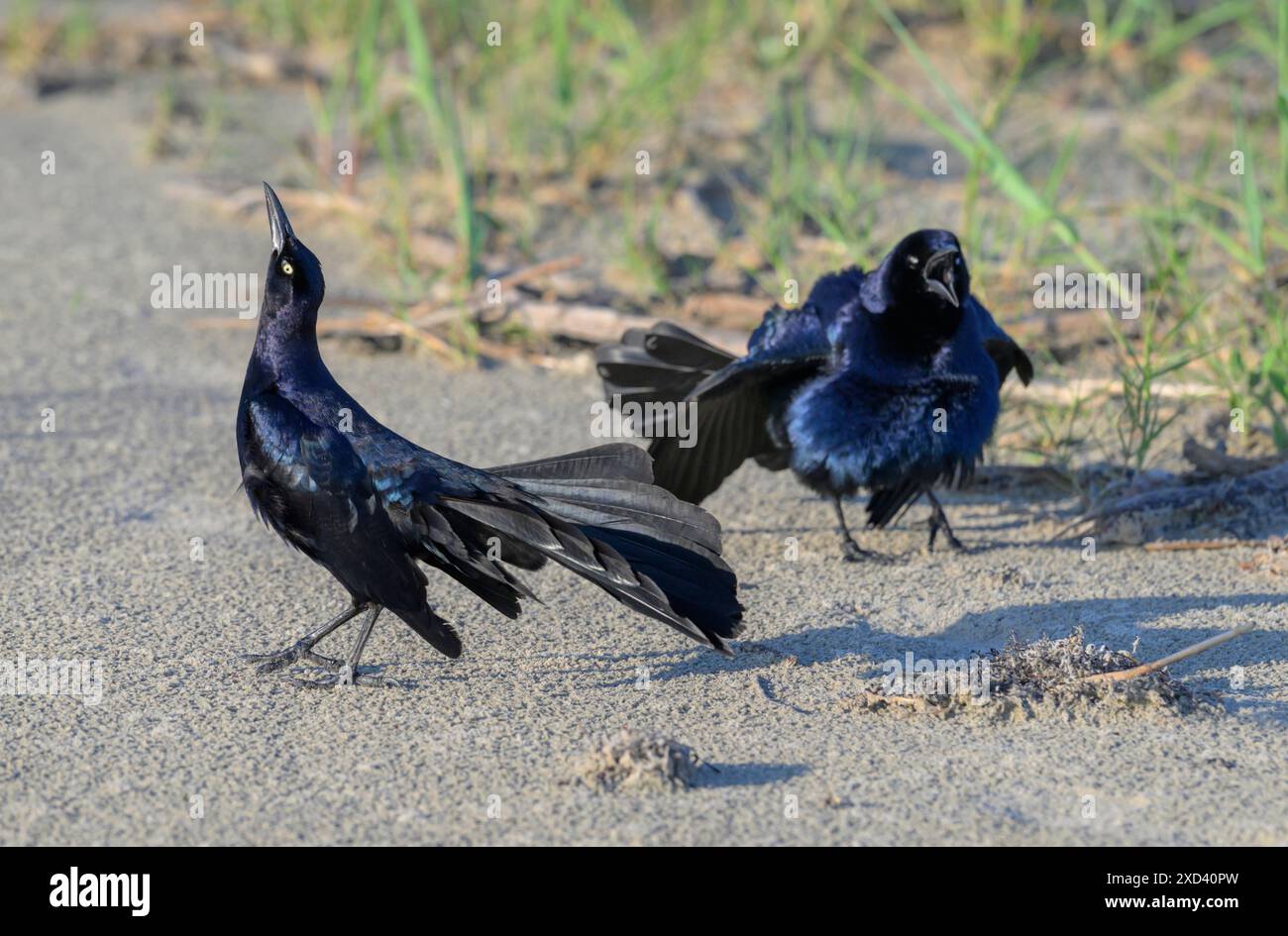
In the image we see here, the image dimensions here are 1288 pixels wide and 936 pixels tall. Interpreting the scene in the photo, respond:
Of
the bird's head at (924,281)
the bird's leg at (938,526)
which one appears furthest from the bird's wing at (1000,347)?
the bird's leg at (938,526)

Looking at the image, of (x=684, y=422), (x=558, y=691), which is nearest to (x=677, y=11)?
(x=684, y=422)

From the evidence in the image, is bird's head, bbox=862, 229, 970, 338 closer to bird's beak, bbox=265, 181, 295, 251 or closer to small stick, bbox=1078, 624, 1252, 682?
small stick, bbox=1078, 624, 1252, 682

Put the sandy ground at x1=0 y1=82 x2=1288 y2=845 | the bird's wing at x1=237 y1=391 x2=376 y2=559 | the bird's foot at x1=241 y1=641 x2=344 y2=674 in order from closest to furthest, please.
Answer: the sandy ground at x1=0 y1=82 x2=1288 y2=845
the bird's wing at x1=237 y1=391 x2=376 y2=559
the bird's foot at x1=241 y1=641 x2=344 y2=674

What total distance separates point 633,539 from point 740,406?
0.99 m

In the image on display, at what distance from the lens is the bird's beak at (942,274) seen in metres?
3.98

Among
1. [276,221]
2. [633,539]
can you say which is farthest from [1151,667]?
[276,221]

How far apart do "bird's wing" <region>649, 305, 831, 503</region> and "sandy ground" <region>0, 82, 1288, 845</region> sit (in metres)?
Result: 0.19

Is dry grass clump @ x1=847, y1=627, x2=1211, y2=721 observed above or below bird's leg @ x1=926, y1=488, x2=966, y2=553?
below

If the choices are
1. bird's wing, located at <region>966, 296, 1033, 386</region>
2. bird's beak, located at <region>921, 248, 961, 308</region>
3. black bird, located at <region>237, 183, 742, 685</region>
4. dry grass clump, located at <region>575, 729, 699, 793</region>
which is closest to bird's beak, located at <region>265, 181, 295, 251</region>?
black bird, located at <region>237, 183, 742, 685</region>

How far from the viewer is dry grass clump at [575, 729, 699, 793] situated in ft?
9.86

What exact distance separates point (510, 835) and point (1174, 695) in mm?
1374

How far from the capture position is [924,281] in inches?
159

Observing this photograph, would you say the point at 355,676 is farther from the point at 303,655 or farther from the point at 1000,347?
the point at 1000,347

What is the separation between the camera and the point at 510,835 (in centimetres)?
287
